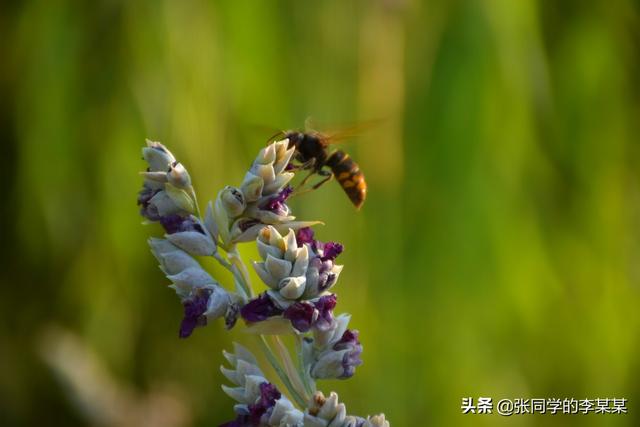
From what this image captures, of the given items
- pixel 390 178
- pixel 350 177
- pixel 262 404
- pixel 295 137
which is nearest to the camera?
pixel 262 404

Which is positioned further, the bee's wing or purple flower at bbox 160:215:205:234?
the bee's wing

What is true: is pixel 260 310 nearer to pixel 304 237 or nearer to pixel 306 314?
pixel 306 314

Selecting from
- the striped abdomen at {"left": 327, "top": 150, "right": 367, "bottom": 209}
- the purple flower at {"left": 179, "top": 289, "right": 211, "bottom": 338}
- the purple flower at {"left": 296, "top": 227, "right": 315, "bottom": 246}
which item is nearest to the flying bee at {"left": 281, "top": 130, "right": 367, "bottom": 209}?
the striped abdomen at {"left": 327, "top": 150, "right": 367, "bottom": 209}

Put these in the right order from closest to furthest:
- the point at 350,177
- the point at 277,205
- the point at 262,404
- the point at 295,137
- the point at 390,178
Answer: the point at 262,404, the point at 277,205, the point at 295,137, the point at 350,177, the point at 390,178

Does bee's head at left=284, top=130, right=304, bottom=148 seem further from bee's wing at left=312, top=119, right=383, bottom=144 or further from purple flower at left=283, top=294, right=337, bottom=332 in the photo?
purple flower at left=283, top=294, right=337, bottom=332

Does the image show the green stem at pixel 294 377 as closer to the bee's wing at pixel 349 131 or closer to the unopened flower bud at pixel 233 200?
the unopened flower bud at pixel 233 200

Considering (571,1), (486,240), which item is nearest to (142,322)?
(486,240)

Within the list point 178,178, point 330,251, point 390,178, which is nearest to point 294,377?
point 330,251

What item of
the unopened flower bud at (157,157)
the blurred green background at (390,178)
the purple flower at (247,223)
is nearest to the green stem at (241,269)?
the purple flower at (247,223)
